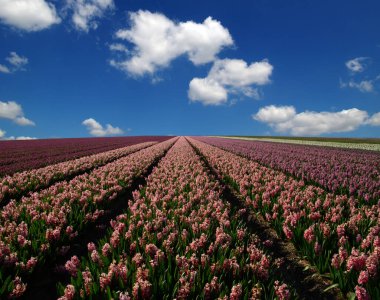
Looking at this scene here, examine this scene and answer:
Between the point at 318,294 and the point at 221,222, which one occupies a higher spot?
the point at 221,222

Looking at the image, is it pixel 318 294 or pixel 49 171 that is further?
pixel 49 171

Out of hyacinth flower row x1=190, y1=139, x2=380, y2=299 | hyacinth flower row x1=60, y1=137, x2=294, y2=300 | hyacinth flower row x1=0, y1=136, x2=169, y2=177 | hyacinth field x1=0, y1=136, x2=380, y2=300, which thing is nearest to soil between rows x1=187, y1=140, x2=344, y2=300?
hyacinth field x1=0, y1=136, x2=380, y2=300

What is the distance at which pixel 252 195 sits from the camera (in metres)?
9.62

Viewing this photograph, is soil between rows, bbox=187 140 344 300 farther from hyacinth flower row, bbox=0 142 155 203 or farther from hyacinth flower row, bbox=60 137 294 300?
hyacinth flower row, bbox=0 142 155 203

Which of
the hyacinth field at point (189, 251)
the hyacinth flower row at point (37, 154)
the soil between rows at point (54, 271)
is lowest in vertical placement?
the soil between rows at point (54, 271)

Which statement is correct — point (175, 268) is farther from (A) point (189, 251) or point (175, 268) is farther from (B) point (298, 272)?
(B) point (298, 272)

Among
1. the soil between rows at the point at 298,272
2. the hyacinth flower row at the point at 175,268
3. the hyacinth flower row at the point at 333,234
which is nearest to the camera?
the hyacinth flower row at the point at 175,268

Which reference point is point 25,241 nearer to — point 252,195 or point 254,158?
point 252,195

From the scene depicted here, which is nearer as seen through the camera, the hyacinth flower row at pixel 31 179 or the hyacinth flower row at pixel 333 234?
the hyacinth flower row at pixel 333 234

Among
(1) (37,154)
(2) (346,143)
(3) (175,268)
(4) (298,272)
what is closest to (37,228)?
(3) (175,268)

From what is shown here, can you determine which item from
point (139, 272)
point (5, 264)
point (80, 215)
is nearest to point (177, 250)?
point (139, 272)

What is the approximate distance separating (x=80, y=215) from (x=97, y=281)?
350cm

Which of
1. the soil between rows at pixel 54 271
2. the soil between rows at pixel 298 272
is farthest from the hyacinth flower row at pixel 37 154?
the soil between rows at pixel 298 272

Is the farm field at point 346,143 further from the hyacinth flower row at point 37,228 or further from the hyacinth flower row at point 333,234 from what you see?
the hyacinth flower row at point 37,228
